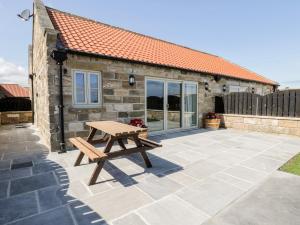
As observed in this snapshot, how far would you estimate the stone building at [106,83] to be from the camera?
18.5ft

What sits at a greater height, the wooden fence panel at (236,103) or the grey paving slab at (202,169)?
the wooden fence panel at (236,103)

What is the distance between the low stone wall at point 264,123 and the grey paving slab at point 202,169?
557 centimetres

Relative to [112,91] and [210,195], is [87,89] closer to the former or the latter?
[112,91]

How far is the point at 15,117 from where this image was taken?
1379 cm

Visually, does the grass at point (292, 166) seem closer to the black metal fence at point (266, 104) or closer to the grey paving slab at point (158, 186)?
the grey paving slab at point (158, 186)

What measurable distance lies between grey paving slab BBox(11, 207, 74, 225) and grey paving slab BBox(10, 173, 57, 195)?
941 mm

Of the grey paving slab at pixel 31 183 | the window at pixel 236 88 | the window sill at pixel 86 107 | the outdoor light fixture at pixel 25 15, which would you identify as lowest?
the grey paving slab at pixel 31 183

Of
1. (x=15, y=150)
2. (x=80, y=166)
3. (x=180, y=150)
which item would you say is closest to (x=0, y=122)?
(x=15, y=150)

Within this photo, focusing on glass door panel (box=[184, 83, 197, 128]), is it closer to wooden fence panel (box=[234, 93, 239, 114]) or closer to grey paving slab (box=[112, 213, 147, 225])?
wooden fence panel (box=[234, 93, 239, 114])

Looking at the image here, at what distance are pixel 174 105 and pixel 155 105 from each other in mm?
1108

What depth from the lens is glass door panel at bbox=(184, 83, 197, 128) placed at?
9.02 m

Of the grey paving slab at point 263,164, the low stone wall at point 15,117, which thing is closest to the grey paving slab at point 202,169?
the grey paving slab at point 263,164

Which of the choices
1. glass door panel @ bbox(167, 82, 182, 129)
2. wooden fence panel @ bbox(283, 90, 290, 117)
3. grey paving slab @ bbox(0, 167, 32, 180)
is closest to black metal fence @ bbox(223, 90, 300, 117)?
wooden fence panel @ bbox(283, 90, 290, 117)

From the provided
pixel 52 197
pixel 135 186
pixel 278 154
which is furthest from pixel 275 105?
pixel 52 197
